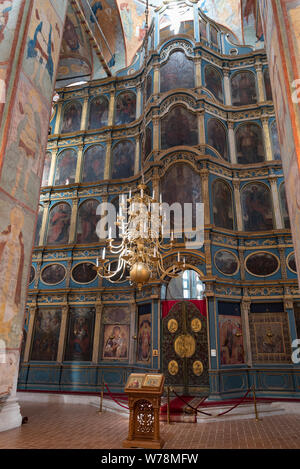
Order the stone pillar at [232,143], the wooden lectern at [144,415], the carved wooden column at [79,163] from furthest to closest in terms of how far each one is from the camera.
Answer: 1. the carved wooden column at [79,163]
2. the stone pillar at [232,143]
3. the wooden lectern at [144,415]

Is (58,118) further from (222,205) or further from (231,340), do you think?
(231,340)

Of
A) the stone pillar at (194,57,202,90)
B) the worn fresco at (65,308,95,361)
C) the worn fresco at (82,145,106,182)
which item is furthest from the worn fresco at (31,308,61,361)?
the stone pillar at (194,57,202,90)

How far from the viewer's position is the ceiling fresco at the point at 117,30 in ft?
54.9

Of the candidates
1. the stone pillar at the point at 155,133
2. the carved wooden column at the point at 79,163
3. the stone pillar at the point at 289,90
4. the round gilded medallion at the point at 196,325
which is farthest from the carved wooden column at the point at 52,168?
the stone pillar at the point at 289,90

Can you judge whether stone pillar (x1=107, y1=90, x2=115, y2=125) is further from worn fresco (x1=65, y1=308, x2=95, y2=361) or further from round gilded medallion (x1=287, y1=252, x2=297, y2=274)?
round gilded medallion (x1=287, y1=252, x2=297, y2=274)

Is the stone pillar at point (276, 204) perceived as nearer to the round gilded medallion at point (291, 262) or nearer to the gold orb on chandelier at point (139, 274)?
the round gilded medallion at point (291, 262)

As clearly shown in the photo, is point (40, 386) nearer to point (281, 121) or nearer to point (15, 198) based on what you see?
point (15, 198)

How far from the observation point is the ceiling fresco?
1673 cm

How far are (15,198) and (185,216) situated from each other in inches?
288

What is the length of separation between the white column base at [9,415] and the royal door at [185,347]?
613 cm

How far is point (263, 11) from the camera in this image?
7.76 m

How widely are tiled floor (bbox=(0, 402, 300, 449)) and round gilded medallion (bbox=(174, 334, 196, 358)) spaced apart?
115 inches

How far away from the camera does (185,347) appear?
38.2 ft

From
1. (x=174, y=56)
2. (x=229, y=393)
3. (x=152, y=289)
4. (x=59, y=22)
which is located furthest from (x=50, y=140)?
(x=229, y=393)
